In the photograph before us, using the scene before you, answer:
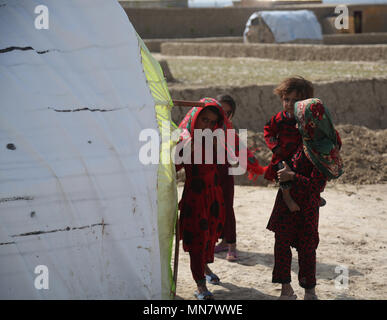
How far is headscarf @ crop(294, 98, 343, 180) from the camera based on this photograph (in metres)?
3.96

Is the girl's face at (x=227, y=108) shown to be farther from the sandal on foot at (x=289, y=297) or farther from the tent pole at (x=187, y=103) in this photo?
the sandal on foot at (x=289, y=297)

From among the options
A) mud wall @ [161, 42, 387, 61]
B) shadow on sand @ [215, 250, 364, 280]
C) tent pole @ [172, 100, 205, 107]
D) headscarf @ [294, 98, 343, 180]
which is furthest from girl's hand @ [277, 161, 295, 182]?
mud wall @ [161, 42, 387, 61]

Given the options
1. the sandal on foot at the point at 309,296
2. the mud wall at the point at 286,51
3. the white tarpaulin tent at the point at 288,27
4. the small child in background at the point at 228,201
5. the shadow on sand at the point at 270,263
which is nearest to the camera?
the sandal on foot at the point at 309,296

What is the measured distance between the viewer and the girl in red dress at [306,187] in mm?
3996

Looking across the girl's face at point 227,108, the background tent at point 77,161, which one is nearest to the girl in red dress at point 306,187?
the background tent at point 77,161

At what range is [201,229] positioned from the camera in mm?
4293

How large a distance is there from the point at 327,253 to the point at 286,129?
160cm

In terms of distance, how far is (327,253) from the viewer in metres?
5.43

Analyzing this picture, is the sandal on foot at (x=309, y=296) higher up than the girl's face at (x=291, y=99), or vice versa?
the girl's face at (x=291, y=99)

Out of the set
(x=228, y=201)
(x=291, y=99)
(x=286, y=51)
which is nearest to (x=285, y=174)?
(x=291, y=99)

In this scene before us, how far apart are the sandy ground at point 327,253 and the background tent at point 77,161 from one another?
94 cm

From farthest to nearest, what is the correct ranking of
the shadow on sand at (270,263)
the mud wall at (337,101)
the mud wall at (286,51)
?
the mud wall at (286,51), the mud wall at (337,101), the shadow on sand at (270,263)

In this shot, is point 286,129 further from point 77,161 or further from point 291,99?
point 77,161
